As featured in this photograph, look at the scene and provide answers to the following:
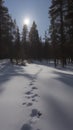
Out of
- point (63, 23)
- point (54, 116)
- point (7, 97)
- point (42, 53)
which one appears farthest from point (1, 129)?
point (42, 53)

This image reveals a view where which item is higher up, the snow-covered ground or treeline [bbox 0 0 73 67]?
treeline [bbox 0 0 73 67]

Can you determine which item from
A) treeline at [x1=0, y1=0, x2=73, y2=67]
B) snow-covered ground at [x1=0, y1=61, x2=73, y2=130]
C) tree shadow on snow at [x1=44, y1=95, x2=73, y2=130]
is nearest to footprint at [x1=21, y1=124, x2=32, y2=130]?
snow-covered ground at [x1=0, y1=61, x2=73, y2=130]

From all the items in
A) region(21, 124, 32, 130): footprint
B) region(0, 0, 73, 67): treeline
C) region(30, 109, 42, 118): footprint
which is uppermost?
region(0, 0, 73, 67): treeline

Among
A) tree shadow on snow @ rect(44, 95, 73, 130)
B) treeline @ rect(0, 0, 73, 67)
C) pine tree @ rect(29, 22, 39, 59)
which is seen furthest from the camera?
pine tree @ rect(29, 22, 39, 59)

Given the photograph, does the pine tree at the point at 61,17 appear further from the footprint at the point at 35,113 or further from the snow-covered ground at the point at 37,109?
the footprint at the point at 35,113

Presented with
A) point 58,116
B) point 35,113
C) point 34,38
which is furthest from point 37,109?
point 34,38

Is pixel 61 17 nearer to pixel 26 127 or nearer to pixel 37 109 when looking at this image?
pixel 37 109

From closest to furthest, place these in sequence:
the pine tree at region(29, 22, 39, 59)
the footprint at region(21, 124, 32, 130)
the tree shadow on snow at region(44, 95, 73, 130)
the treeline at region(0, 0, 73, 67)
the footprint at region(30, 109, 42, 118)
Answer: the footprint at region(21, 124, 32, 130), the tree shadow on snow at region(44, 95, 73, 130), the footprint at region(30, 109, 42, 118), the treeline at region(0, 0, 73, 67), the pine tree at region(29, 22, 39, 59)

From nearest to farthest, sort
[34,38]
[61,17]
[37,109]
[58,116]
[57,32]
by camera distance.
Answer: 1. [58,116]
2. [37,109]
3. [61,17]
4. [57,32]
5. [34,38]

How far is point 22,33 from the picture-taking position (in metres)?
73.4

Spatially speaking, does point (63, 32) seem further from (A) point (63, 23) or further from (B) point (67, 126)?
(B) point (67, 126)

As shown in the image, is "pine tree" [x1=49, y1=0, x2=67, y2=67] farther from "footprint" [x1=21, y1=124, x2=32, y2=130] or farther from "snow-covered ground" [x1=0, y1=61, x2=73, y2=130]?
"footprint" [x1=21, y1=124, x2=32, y2=130]

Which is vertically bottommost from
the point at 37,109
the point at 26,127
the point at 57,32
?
the point at 26,127

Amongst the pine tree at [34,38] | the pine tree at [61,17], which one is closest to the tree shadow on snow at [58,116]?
the pine tree at [61,17]
